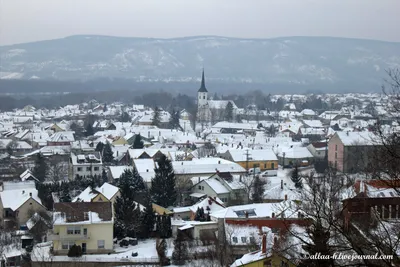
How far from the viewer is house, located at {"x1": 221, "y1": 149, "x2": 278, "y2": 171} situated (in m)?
22.6

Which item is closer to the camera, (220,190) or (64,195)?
(64,195)

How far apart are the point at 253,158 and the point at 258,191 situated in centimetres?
674

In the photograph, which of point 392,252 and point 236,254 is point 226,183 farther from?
point 392,252

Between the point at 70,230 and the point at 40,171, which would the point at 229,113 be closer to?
the point at 40,171

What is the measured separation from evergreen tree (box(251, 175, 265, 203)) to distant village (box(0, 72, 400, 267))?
49mm

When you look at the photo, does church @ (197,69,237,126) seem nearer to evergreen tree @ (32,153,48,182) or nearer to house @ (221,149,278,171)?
house @ (221,149,278,171)

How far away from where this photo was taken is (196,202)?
16.0m

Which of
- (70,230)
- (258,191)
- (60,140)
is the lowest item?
(60,140)

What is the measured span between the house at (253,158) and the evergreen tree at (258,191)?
527cm

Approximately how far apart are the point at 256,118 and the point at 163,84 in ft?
227

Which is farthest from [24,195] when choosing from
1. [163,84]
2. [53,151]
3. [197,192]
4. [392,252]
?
[163,84]

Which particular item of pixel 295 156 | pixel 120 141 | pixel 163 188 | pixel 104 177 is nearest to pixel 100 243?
pixel 163 188

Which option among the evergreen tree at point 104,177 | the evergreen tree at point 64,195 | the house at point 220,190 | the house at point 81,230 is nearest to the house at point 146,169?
the evergreen tree at point 104,177

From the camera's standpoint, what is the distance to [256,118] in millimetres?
47656
